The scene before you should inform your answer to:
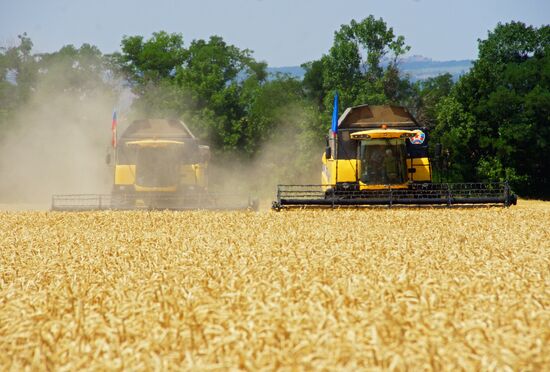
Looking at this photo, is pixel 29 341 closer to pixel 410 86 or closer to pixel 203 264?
pixel 203 264

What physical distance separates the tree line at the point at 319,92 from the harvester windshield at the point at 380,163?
17308 mm

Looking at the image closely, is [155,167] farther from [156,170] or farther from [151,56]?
[151,56]

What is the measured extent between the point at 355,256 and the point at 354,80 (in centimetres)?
3488

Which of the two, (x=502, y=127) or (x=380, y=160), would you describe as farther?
(x=502, y=127)

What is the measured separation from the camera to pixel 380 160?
2152 centimetres

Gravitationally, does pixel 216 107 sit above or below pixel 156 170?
above

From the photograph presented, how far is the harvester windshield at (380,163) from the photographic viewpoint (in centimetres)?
2147

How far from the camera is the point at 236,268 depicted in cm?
854

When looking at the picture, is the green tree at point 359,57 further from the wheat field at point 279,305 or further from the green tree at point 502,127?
the wheat field at point 279,305

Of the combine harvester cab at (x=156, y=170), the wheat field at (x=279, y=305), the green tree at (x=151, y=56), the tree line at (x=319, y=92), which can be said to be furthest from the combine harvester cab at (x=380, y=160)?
the green tree at (x=151, y=56)

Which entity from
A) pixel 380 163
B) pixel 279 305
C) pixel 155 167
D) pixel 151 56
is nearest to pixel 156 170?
pixel 155 167

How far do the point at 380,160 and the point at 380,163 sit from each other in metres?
0.08

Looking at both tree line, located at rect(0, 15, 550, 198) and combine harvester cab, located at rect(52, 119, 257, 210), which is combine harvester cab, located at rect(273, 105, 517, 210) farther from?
tree line, located at rect(0, 15, 550, 198)

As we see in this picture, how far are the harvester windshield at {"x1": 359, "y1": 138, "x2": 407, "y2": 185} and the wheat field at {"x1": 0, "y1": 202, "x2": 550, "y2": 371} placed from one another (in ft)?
30.5
